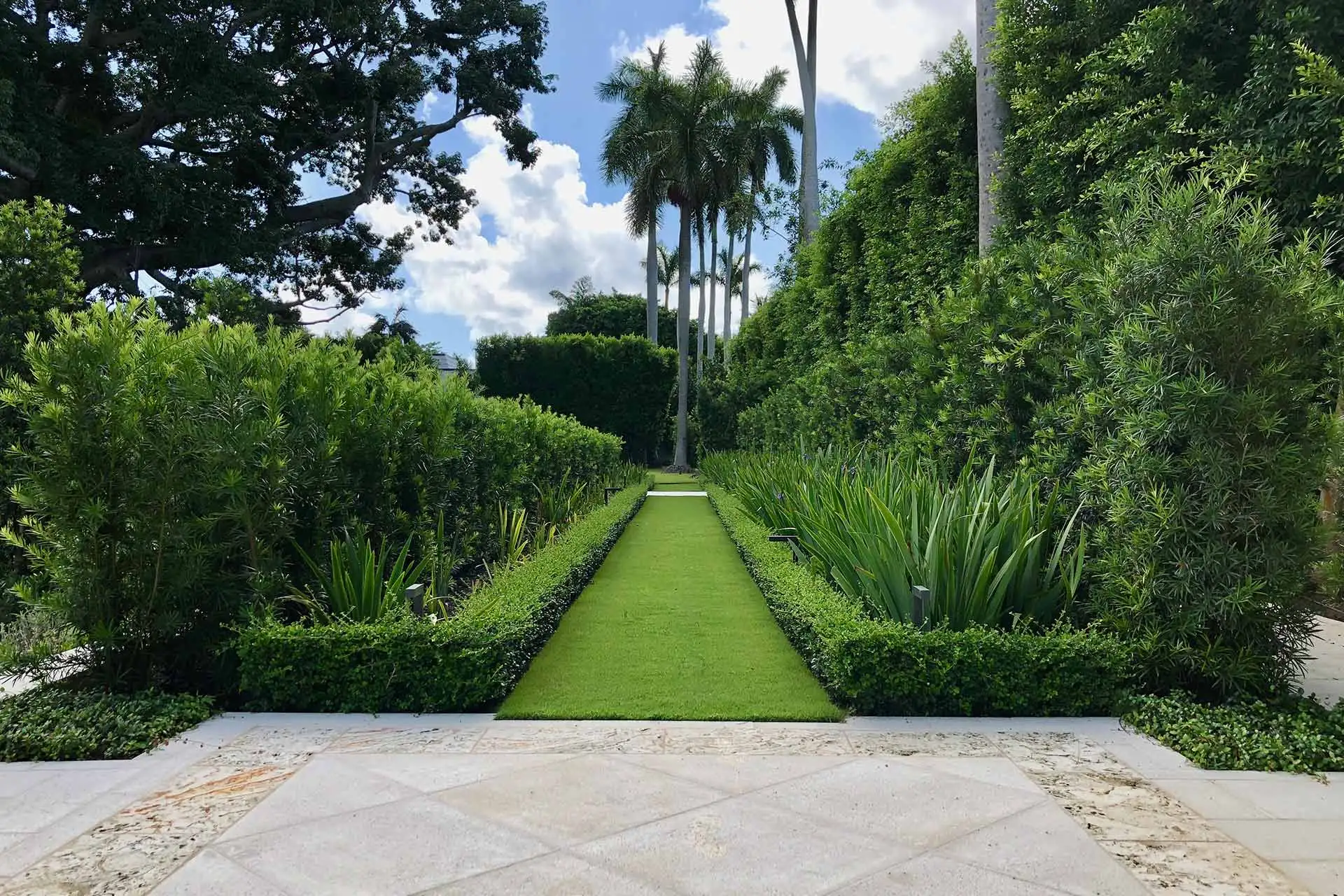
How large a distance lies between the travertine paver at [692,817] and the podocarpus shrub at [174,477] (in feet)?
2.83

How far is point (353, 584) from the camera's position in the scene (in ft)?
16.4

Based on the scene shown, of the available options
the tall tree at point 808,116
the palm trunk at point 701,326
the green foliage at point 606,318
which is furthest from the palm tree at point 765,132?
the green foliage at point 606,318

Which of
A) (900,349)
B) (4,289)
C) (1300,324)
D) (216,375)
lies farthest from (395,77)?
(1300,324)

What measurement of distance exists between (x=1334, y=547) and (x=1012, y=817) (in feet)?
14.9

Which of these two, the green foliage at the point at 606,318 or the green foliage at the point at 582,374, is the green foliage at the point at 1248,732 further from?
the green foliage at the point at 606,318

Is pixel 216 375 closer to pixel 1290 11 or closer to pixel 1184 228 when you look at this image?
pixel 1184 228

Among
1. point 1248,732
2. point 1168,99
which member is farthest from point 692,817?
point 1168,99

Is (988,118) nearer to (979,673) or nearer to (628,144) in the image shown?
(979,673)

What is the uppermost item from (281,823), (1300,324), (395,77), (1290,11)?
(395,77)

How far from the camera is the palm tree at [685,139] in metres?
27.2

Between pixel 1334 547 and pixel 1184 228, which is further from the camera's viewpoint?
pixel 1334 547

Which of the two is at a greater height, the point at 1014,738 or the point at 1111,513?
the point at 1111,513

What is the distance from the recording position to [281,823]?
2902 mm

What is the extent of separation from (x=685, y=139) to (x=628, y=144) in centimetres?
230
